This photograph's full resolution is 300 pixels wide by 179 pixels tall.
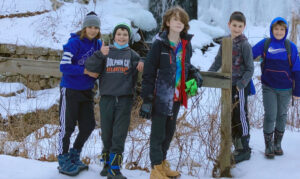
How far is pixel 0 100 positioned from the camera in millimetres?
6512

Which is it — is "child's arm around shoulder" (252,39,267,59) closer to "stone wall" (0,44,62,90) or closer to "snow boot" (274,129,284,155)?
"snow boot" (274,129,284,155)

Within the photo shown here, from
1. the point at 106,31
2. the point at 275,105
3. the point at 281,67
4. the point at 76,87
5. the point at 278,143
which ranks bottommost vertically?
the point at 278,143

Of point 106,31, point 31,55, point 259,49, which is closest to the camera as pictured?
point 259,49

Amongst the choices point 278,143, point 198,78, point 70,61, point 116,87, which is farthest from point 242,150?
point 70,61

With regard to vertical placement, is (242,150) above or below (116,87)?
below

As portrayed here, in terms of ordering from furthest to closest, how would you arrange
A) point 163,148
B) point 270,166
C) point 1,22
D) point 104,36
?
point 1,22, point 104,36, point 270,166, point 163,148

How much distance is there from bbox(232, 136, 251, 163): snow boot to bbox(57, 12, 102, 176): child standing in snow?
154 centimetres

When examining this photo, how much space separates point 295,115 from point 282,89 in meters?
2.44

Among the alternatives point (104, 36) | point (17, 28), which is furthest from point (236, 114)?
point (17, 28)

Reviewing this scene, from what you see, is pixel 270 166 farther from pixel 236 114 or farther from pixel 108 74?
pixel 108 74

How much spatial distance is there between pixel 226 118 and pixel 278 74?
A: 2.54 feet

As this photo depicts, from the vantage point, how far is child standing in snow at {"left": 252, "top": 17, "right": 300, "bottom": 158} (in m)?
3.46

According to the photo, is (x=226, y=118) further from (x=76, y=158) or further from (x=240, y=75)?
(x=76, y=158)

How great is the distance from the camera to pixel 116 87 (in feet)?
9.45
